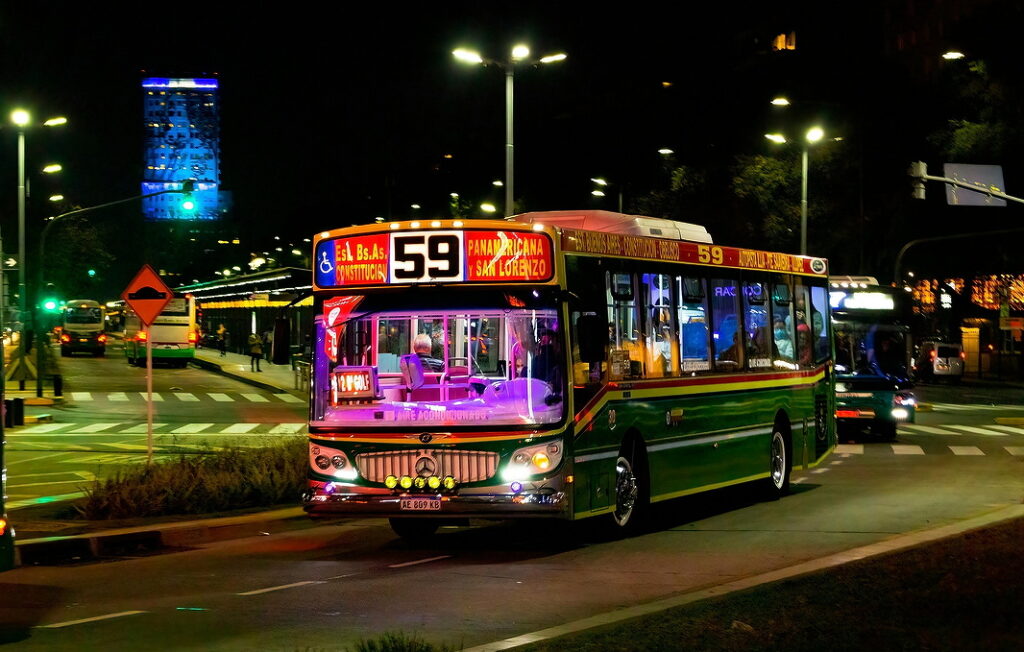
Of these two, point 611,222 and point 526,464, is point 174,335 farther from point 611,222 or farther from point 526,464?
point 526,464

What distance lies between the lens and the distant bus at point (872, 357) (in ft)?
91.9

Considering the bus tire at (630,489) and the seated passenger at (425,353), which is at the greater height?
the seated passenger at (425,353)

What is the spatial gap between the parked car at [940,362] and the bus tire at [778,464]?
145 feet

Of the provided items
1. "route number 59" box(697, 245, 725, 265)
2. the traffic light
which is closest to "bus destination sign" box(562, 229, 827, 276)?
"route number 59" box(697, 245, 725, 265)

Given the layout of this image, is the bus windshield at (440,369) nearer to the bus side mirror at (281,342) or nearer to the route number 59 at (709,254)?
the bus side mirror at (281,342)

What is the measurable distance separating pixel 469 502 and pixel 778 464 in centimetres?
704

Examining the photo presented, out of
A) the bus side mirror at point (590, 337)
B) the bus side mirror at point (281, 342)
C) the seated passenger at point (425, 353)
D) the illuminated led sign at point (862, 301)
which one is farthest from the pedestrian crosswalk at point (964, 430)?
the bus side mirror at point (281, 342)

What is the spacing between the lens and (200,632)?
960cm

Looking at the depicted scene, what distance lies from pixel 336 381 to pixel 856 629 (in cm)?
658

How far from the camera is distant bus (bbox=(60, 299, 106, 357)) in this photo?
79125 millimetres

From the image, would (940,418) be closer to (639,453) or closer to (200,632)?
(639,453)

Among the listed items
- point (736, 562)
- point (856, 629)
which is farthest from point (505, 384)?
point (856, 629)

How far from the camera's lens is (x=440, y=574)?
1234 cm

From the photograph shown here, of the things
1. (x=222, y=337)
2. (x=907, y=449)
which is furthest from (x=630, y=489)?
(x=222, y=337)
